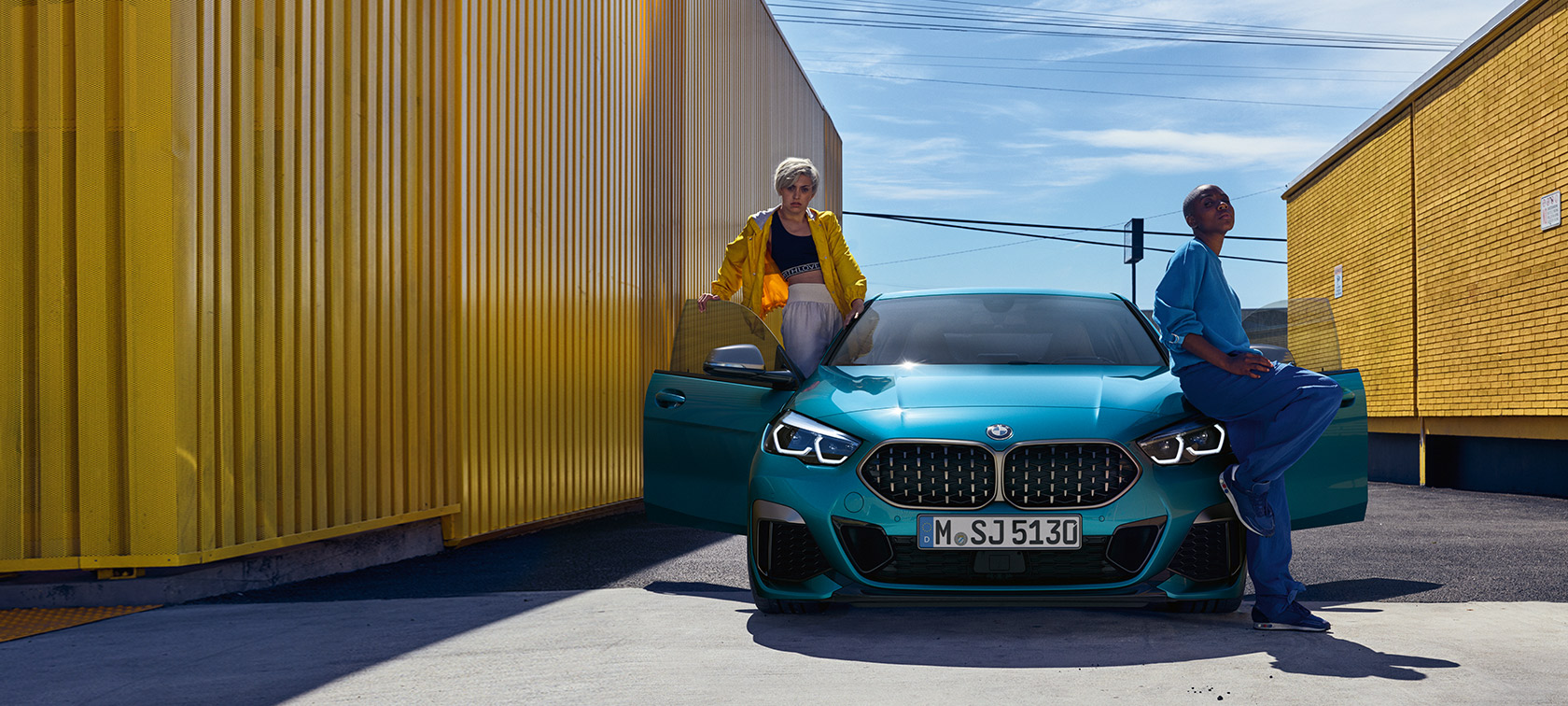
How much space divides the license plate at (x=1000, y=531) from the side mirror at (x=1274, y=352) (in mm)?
1004

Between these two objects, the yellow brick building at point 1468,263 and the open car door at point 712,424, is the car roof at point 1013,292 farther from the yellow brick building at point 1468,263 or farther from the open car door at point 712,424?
the yellow brick building at point 1468,263

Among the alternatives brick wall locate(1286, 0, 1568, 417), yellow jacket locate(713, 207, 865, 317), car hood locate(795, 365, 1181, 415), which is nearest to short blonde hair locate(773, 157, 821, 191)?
yellow jacket locate(713, 207, 865, 317)

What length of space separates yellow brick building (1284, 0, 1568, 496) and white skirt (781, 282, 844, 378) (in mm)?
8205

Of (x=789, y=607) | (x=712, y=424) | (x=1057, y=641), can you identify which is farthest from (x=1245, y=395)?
(x=712, y=424)

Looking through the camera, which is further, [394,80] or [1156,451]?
[394,80]

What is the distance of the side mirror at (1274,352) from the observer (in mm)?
4227

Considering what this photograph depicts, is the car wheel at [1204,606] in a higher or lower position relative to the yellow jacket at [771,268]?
lower

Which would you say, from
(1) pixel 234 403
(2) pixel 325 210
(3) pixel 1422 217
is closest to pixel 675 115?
(2) pixel 325 210

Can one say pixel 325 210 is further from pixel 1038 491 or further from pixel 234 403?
pixel 1038 491

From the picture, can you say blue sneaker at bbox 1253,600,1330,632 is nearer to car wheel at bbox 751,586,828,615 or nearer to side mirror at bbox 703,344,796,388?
car wheel at bbox 751,586,828,615

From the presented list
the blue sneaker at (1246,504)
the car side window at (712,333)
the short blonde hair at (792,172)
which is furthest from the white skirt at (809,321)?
the blue sneaker at (1246,504)

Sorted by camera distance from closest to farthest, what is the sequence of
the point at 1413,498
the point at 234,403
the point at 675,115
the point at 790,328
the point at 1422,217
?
1. the point at 234,403
2. the point at 790,328
3. the point at 675,115
4. the point at 1413,498
5. the point at 1422,217

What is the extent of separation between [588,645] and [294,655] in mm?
926

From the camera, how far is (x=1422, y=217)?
48.7ft
